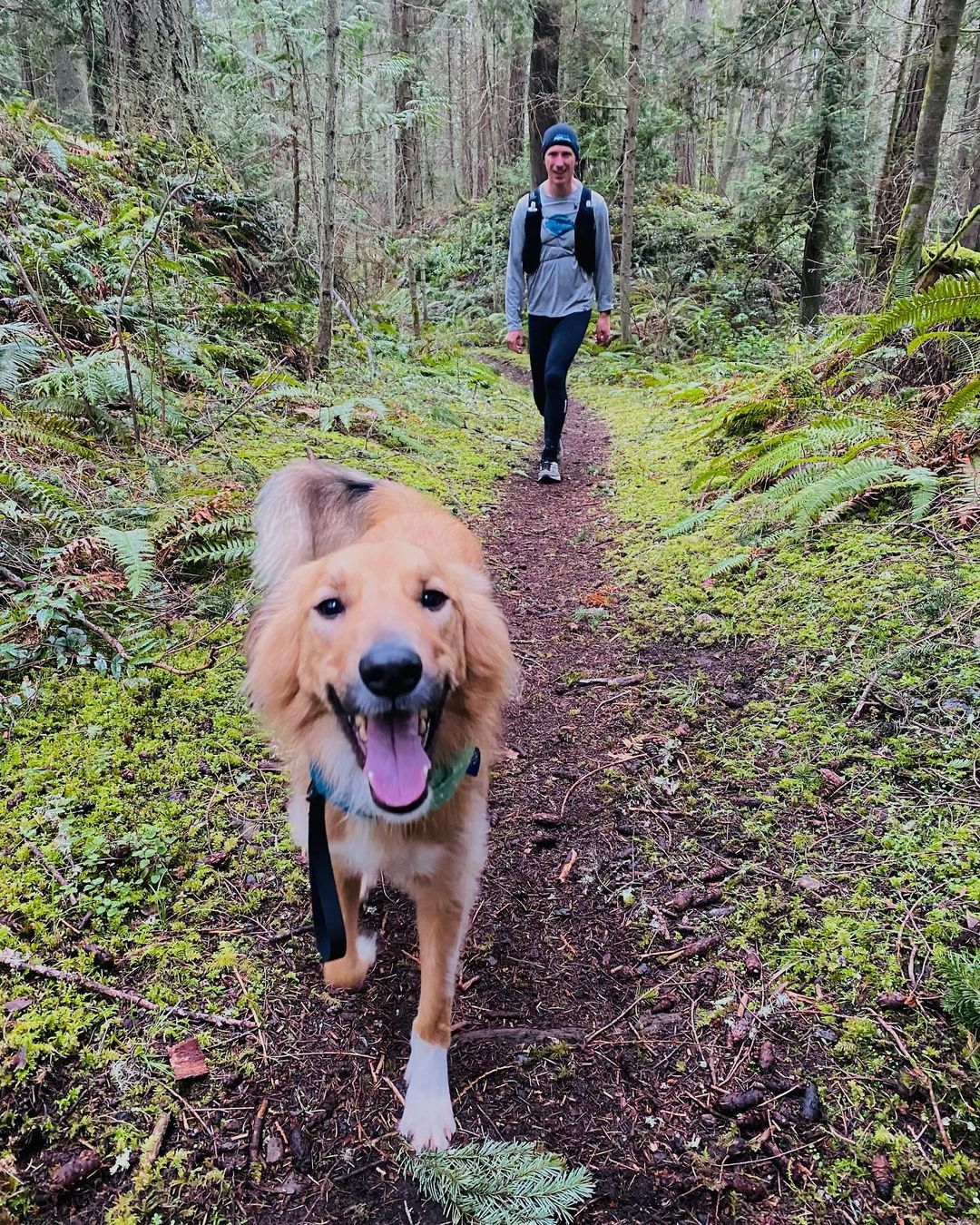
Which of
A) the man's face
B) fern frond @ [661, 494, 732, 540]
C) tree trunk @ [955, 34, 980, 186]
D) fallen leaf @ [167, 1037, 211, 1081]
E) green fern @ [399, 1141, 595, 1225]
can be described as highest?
tree trunk @ [955, 34, 980, 186]

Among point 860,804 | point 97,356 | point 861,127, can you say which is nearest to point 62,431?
point 97,356

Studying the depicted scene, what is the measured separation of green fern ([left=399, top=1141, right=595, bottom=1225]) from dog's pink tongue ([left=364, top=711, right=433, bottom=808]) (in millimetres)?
975

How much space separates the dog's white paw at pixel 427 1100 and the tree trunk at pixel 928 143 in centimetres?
617

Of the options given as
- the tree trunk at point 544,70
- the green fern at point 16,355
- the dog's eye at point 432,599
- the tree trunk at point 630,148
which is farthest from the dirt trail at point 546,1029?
the tree trunk at point 544,70

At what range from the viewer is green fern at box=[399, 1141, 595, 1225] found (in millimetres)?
1861

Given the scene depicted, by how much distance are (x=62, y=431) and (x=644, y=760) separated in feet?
14.8

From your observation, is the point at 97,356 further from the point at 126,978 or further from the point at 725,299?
the point at 725,299

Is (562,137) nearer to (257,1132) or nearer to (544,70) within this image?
(257,1132)

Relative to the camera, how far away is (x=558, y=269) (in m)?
7.61

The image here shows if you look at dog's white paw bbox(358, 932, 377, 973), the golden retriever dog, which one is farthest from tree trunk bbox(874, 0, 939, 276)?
dog's white paw bbox(358, 932, 377, 973)

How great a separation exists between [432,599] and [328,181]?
22.6 ft

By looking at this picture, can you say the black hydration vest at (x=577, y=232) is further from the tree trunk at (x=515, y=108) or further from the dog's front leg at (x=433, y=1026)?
the tree trunk at (x=515, y=108)

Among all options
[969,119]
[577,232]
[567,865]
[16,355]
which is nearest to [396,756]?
[567,865]

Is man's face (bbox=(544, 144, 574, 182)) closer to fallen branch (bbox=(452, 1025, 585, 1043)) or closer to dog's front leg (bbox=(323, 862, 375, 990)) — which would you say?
dog's front leg (bbox=(323, 862, 375, 990))
